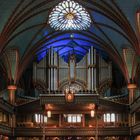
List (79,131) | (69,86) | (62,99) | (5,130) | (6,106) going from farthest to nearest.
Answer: (69,86) < (79,131) < (6,106) < (5,130) < (62,99)

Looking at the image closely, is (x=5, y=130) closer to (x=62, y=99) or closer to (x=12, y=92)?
Result: (x=12, y=92)

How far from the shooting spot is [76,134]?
150 feet

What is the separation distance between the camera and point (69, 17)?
48594 mm

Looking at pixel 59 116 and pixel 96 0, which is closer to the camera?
pixel 96 0

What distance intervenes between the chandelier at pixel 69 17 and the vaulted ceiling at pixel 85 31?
0.84 m

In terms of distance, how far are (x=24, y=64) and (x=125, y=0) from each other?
52.5 feet

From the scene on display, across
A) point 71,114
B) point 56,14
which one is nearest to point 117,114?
point 71,114

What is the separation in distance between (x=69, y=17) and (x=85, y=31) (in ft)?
8.87

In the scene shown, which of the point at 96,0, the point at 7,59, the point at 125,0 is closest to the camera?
the point at 125,0

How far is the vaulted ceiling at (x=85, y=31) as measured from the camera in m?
40.4

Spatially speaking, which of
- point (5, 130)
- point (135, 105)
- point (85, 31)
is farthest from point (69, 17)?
point (5, 130)

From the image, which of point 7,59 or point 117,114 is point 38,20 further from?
point 117,114

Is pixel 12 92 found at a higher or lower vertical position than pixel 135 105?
higher

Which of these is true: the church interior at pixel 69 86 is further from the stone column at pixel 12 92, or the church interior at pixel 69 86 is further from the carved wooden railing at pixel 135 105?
the carved wooden railing at pixel 135 105
